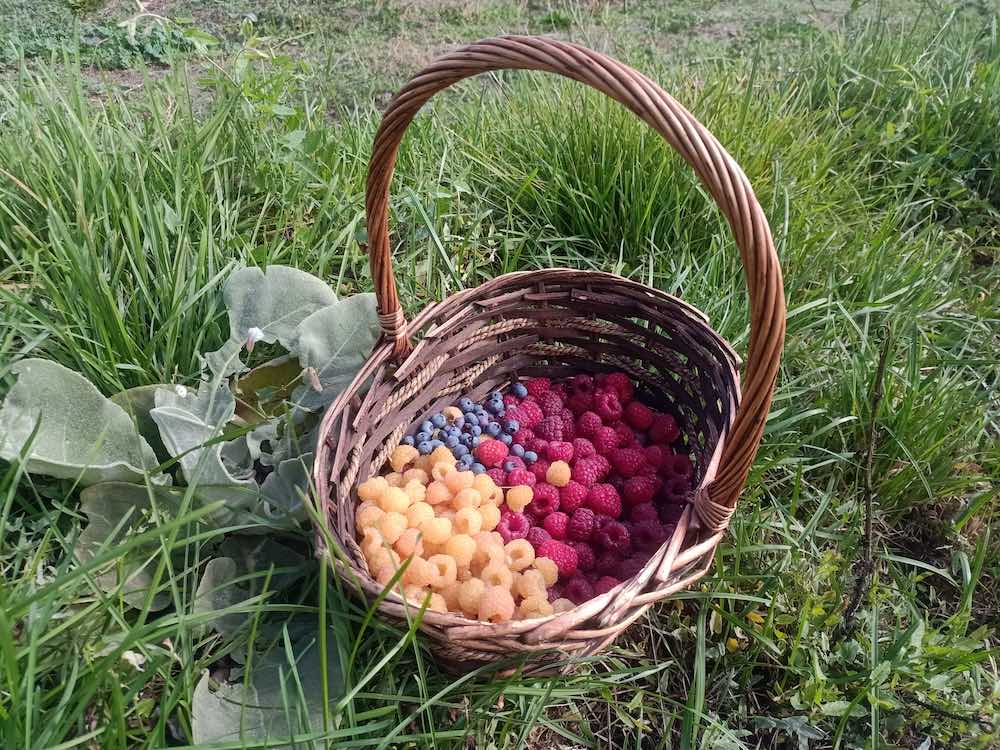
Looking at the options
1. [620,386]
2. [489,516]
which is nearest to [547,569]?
[489,516]

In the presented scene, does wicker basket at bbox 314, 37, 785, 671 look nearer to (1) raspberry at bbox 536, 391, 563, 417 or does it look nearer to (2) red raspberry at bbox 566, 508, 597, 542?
(1) raspberry at bbox 536, 391, 563, 417

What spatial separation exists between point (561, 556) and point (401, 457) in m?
0.38

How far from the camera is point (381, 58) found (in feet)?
11.3

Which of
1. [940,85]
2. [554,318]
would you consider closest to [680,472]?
[554,318]

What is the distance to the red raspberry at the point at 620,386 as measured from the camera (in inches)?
64.9

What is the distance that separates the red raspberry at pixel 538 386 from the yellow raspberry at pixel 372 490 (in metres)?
0.51

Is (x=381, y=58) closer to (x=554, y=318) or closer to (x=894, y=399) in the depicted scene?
(x=554, y=318)

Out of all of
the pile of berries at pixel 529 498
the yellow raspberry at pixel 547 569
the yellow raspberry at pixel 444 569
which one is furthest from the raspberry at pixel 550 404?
the yellow raspberry at pixel 444 569

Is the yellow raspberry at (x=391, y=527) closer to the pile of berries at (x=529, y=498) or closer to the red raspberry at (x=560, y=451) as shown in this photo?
the pile of berries at (x=529, y=498)

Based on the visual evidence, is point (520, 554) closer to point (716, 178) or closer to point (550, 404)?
point (550, 404)

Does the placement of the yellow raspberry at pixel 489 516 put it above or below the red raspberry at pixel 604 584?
above

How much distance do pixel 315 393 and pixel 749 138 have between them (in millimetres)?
1482

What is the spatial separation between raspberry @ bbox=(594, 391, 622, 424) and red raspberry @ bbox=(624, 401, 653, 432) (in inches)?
0.9

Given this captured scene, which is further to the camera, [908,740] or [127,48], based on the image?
[127,48]
